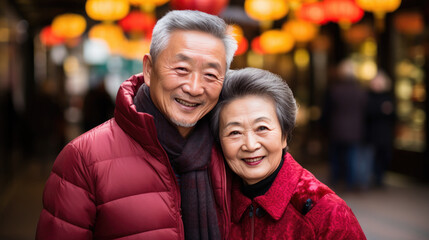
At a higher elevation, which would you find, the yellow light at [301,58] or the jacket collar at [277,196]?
the yellow light at [301,58]

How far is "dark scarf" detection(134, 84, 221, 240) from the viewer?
1870mm

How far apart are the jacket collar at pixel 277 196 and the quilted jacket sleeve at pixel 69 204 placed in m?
0.61

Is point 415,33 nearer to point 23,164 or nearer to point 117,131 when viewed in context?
point 117,131

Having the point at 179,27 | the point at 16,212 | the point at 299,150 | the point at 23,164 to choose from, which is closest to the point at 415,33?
the point at 299,150

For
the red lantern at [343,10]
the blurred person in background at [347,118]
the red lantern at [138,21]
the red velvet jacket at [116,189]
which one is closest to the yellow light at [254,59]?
the red lantern at [138,21]

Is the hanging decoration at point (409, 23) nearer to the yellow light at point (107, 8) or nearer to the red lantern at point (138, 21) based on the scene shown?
the red lantern at point (138, 21)

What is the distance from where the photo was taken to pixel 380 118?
25.0 feet

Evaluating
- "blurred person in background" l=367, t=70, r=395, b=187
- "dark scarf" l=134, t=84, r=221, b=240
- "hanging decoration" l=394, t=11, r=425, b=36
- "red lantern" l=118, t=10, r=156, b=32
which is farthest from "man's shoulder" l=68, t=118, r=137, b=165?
"red lantern" l=118, t=10, r=156, b=32

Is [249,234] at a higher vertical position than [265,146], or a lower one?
lower

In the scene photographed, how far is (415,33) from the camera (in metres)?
8.66

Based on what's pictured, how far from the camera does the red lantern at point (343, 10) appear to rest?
777 cm

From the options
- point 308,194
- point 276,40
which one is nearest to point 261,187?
point 308,194

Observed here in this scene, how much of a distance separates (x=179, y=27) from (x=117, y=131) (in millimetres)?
477

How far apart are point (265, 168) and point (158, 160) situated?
0.45 m
